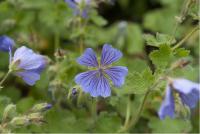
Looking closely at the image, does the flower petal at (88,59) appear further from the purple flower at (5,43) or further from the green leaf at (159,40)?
the purple flower at (5,43)

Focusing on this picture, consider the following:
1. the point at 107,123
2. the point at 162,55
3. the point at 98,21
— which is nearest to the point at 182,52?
the point at 162,55

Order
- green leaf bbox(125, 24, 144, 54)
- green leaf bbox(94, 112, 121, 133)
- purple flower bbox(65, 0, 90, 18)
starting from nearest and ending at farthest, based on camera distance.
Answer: green leaf bbox(94, 112, 121, 133), purple flower bbox(65, 0, 90, 18), green leaf bbox(125, 24, 144, 54)

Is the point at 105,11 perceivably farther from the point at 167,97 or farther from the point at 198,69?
the point at 167,97

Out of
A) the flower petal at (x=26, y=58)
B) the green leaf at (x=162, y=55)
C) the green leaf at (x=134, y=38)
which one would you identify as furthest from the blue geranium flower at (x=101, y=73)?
the green leaf at (x=134, y=38)

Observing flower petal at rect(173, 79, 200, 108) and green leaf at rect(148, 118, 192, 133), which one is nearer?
flower petal at rect(173, 79, 200, 108)

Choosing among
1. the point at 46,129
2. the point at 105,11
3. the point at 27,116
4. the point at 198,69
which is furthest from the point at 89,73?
the point at 105,11

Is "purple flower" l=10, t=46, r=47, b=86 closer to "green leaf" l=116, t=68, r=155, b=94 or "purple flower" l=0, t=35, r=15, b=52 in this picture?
"purple flower" l=0, t=35, r=15, b=52

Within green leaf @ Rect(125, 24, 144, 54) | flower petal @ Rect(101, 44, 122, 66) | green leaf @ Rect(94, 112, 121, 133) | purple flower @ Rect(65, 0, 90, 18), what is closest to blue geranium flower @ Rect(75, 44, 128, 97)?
flower petal @ Rect(101, 44, 122, 66)

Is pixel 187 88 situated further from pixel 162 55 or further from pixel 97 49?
pixel 97 49
